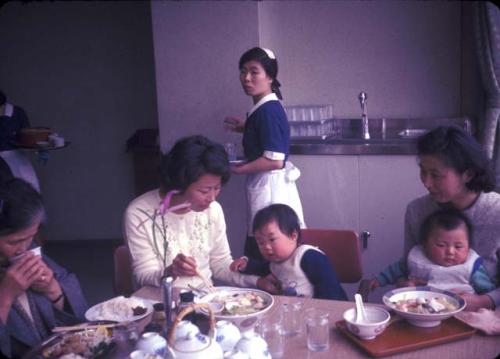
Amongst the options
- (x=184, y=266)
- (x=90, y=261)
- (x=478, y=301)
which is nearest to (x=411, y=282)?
(x=478, y=301)

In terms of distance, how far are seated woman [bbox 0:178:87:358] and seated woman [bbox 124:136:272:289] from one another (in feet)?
1.14

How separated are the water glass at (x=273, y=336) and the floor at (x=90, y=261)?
249 centimetres

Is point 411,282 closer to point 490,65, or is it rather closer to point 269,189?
point 269,189

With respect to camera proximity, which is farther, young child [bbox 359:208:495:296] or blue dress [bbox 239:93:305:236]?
blue dress [bbox 239:93:305:236]

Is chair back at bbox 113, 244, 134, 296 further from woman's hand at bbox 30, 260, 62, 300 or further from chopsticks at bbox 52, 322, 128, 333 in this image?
chopsticks at bbox 52, 322, 128, 333

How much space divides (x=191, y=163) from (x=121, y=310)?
23.0 inches

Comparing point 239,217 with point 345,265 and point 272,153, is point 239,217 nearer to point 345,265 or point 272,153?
point 272,153

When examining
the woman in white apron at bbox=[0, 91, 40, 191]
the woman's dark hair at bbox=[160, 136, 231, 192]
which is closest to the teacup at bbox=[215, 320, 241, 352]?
the woman's dark hair at bbox=[160, 136, 231, 192]

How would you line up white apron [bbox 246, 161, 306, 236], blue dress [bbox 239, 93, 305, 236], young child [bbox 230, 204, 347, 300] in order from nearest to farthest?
1. young child [bbox 230, 204, 347, 300]
2. blue dress [bbox 239, 93, 305, 236]
3. white apron [bbox 246, 161, 306, 236]

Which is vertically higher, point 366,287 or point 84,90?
point 84,90

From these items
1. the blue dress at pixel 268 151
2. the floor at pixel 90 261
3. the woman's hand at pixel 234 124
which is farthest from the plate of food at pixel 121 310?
the floor at pixel 90 261

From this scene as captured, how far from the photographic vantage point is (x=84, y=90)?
202 inches

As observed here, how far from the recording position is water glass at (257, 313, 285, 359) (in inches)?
58.4

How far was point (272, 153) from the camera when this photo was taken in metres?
2.89
